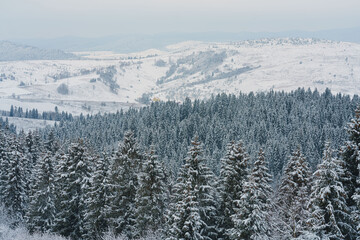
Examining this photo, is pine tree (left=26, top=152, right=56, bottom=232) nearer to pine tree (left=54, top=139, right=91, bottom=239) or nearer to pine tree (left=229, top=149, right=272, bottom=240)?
pine tree (left=54, top=139, right=91, bottom=239)

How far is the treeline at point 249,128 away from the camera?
453 ft

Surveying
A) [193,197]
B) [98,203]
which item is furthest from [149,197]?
[193,197]

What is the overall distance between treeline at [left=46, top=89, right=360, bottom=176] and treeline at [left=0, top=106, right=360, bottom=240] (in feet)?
259

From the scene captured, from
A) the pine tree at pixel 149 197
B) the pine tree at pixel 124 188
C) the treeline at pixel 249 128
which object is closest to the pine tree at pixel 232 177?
the pine tree at pixel 149 197

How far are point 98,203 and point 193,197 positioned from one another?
16.2 meters

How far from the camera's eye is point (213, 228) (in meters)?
35.1

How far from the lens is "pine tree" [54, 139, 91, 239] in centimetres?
4397

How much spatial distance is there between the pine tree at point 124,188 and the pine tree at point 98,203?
3.76 ft

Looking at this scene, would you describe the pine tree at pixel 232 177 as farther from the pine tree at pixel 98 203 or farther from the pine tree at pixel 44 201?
the pine tree at pixel 44 201

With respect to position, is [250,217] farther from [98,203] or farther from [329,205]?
[98,203]

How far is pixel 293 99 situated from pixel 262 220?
182m

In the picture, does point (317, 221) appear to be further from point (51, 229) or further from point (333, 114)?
point (333, 114)

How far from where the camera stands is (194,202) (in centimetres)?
3053

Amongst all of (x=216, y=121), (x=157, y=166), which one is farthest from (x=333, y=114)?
(x=157, y=166)
